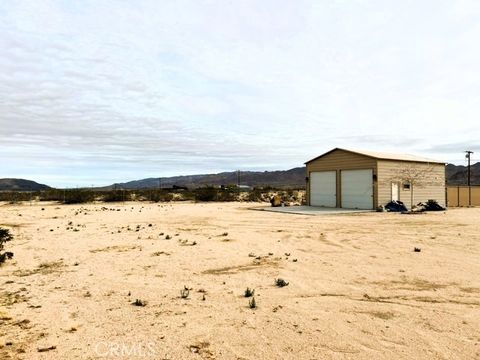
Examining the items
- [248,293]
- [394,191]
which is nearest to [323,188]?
[394,191]

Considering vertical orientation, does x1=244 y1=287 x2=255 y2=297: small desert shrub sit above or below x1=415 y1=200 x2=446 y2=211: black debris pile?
below

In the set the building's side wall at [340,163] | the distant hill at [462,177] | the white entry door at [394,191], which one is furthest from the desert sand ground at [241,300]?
the distant hill at [462,177]

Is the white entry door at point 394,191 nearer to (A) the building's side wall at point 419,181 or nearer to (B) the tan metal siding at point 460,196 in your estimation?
(A) the building's side wall at point 419,181

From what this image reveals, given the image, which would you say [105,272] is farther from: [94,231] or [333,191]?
[333,191]

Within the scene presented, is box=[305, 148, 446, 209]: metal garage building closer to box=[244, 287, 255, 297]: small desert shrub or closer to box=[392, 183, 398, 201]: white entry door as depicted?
box=[392, 183, 398, 201]: white entry door

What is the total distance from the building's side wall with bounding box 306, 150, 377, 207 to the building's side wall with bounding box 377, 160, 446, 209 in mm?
679

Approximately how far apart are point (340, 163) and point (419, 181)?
5.87 meters

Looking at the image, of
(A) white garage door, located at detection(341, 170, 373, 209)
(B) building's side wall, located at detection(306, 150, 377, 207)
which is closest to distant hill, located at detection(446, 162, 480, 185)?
(B) building's side wall, located at detection(306, 150, 377, 207)

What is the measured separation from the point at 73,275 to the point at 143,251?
2.73 meters

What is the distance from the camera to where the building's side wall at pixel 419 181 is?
24.5m

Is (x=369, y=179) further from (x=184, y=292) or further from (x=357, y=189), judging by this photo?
(x=184, y=292)

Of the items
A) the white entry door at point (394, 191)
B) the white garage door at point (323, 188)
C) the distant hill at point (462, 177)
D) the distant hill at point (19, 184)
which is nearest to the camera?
the white entry door at point (394, 191)

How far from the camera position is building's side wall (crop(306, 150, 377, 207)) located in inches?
970

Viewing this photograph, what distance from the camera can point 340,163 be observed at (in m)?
26.5
